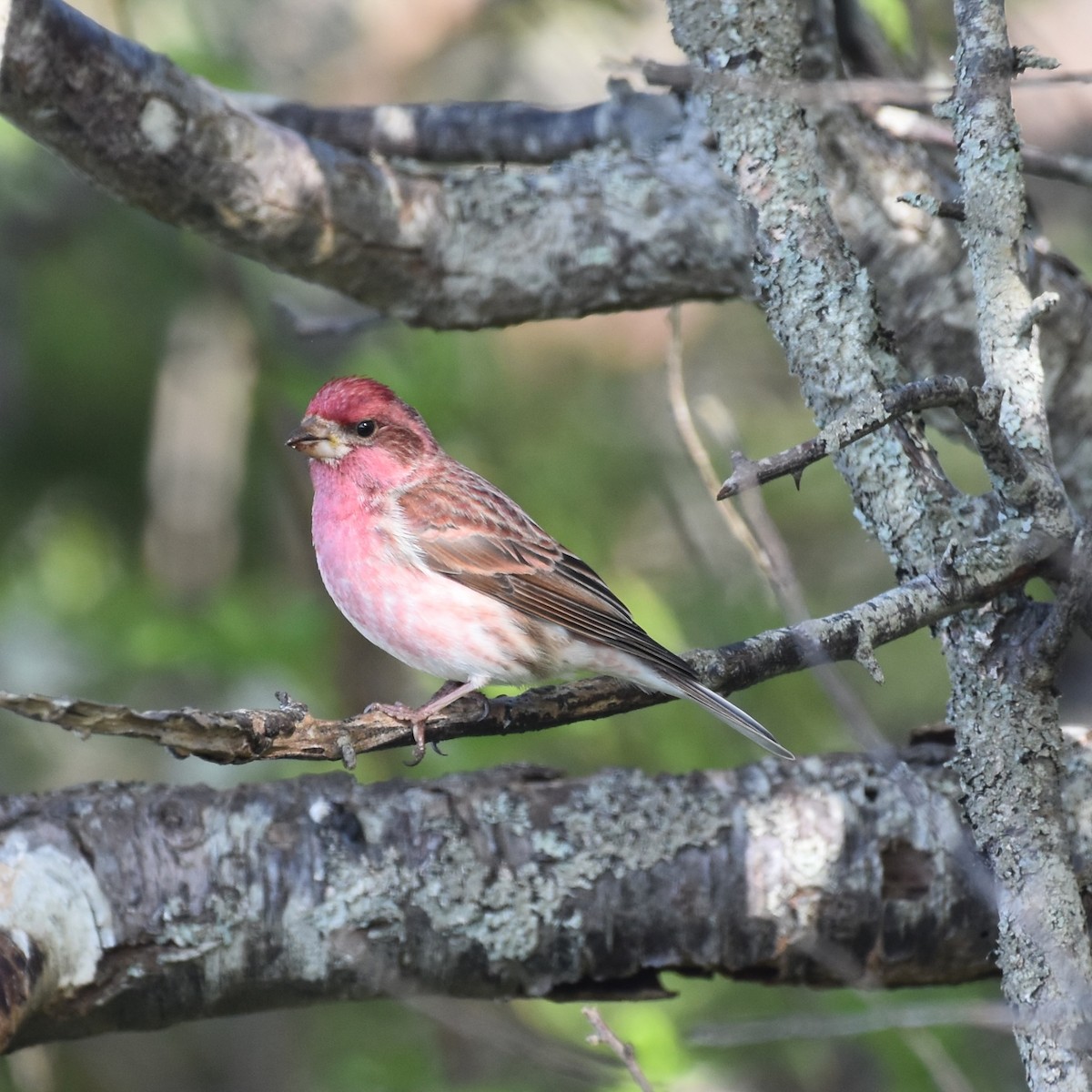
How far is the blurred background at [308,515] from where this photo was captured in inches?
243

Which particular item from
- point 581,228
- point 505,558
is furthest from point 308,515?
point 581,228

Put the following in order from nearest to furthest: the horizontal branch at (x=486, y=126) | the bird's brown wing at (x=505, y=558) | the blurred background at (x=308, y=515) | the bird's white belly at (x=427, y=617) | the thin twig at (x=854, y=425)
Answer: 1. the thin twig at (x=854, y=425)
2. the bird's white belly at (x=427, y=617)
3. the bird's brown wing at (x=505, y=558)
4. the horizontal branch at (x=486, y=126)
5. the blurred background at (x=308, y=515)

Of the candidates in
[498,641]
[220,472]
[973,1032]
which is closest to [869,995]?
[973,1032]

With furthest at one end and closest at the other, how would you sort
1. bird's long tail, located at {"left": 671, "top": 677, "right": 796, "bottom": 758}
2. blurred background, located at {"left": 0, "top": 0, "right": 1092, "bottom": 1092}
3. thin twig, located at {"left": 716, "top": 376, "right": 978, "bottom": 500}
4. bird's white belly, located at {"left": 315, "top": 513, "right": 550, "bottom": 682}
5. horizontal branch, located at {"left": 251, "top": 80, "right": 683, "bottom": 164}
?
blurred background, located at {"left": 0, "top": 0, "right": 1092, "bottom": 1092}, horizontal branch, located at {"left": 251, "top": 80, "right": 683, "bottom": 164}, bird's white belly, located at {"left": 315, "top": 513, "right": 550, "bottom": 682}, bird's long tail, located at {"left": 671, "top": 677, "right": 796, "bottom": 758}, thin twig, located at {"left": 716, "top": 376, "right": 978, "bottom": 500}

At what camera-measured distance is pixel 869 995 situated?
5.27 m

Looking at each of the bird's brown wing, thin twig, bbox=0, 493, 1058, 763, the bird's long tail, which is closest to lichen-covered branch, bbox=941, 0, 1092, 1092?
thin twig, bbox=0, 493, 1058, 763

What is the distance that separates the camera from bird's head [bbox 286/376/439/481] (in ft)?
17.2

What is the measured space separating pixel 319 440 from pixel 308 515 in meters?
2.19

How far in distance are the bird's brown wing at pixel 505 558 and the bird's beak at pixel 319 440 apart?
288 millimetres

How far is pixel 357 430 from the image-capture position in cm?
529

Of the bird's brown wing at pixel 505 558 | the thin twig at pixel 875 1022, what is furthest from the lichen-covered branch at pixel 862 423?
the bird's brown wing at pixel 505 558

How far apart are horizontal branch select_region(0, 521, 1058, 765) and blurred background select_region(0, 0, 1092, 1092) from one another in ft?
6.44

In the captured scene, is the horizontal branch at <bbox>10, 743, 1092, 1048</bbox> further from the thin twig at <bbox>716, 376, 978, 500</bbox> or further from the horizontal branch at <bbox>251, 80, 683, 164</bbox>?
the horizontal branch at <bbox>251, 80, 683, 164</bbox>

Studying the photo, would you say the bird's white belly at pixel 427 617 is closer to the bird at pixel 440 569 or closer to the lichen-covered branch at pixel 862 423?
the bird at pixel 440 569
